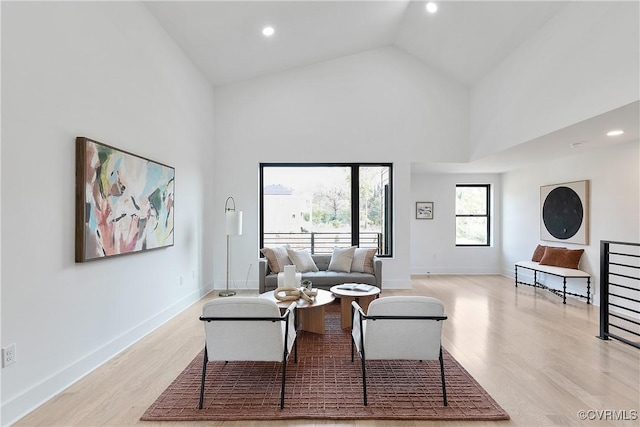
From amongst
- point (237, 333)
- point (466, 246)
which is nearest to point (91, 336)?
point (237, 333)

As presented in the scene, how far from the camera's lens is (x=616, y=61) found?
321 cm

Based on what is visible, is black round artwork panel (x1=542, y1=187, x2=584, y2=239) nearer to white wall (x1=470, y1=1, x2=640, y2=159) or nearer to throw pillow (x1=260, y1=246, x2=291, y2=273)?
white wall (x1=470, y1=1, x2=640, y2=159)

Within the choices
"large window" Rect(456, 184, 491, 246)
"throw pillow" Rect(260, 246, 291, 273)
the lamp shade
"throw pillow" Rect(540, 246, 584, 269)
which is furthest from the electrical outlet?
"large window" Rect(456, 184, 491, 246)

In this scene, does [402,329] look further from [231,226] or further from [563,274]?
[563,274]

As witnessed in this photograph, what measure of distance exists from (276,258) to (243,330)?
120 inches

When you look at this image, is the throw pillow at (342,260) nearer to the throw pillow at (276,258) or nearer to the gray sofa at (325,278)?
the gray sofa at (325,278)

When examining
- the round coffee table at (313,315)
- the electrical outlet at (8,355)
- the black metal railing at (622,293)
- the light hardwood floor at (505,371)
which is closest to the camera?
the electrical outlet at (8,355)

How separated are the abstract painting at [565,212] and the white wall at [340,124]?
1876mm

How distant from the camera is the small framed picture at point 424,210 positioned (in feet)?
25.7

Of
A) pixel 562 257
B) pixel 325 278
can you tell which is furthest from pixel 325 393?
pixel 562 257

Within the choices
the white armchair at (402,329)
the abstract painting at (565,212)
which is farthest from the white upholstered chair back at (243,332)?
the abstract painting at (565,212)

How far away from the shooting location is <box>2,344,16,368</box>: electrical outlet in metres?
2.20

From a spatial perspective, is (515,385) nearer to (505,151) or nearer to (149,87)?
(505,151)

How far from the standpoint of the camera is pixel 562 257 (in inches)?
227
